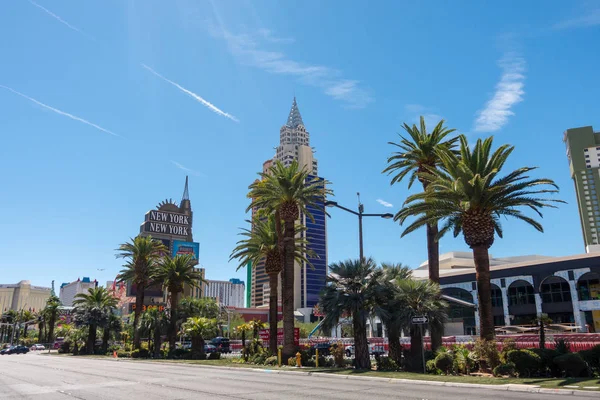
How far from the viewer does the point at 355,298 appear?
28.1 meters

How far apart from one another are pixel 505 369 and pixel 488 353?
1.36 metres

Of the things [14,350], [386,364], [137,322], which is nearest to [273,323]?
[386,364]

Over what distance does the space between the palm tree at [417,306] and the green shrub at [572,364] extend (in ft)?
24.1

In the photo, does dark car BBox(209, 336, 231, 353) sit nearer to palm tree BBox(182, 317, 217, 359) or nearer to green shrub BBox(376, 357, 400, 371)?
palm tree BBox(182, 317, 217, 359)

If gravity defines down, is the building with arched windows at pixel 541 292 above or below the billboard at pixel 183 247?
below

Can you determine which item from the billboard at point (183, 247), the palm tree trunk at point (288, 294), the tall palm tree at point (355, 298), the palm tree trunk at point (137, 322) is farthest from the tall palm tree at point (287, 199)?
the billboard at point (183, 247)

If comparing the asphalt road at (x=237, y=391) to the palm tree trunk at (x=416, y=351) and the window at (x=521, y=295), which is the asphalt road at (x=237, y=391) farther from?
the window at (x=521, y=295)

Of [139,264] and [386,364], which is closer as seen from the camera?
[386,364]

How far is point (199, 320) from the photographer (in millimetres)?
42938

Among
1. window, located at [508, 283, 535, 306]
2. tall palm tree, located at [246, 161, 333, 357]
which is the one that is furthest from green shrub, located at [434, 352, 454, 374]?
window, located at [508, 283, 535, 306]

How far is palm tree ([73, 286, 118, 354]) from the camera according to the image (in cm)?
5879

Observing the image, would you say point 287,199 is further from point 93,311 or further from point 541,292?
point 541,292

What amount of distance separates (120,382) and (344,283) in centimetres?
1405

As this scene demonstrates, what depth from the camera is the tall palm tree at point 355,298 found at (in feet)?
91.8
